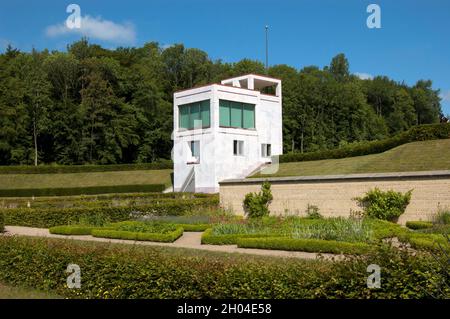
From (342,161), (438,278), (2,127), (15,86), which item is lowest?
(438,278)

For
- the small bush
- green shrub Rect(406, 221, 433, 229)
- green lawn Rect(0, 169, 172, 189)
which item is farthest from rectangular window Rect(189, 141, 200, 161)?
green shrub Rect(406, 221, 433, 229)

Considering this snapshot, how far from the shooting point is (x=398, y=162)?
2819 centimetres

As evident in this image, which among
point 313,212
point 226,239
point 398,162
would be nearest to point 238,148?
point 398,162

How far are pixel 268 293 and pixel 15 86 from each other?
51.0 m

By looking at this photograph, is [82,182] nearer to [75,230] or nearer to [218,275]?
[75,230]

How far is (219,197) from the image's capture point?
27.3 m

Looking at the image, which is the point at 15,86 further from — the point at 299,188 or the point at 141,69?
the point at 299,188

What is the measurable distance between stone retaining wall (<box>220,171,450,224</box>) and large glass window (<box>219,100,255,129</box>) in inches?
462

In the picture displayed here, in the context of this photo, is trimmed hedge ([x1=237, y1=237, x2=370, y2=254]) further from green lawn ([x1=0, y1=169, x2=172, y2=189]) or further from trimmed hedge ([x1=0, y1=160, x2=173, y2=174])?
trimmed hedge ([x1=0, y1=160, x2=173, y2=174])

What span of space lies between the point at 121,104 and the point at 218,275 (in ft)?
168

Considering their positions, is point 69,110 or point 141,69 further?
point 141,69

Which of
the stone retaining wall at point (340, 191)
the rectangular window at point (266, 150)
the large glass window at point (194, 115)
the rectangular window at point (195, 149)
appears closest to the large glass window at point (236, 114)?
the large glass window at point (194, 115)

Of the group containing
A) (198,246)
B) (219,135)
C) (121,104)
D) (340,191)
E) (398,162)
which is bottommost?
(198,246)
